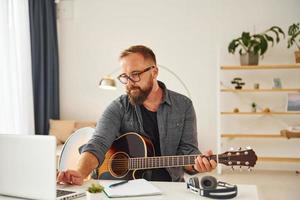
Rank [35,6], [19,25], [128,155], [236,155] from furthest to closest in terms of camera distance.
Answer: [35,6] → [19,25] → [128,155] → [236,155]

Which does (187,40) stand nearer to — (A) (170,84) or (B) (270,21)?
(A) (170,84)

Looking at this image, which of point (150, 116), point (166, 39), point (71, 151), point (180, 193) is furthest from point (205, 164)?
point (166, 39)

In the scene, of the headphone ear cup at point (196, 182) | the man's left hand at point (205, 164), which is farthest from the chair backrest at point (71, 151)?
the headphone ear cup at point (196, 182)

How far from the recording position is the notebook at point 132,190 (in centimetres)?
164

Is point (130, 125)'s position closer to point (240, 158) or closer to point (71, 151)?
point (71, 151)

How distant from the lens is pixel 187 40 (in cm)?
539

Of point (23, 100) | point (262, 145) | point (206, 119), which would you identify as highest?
point (23, 100)

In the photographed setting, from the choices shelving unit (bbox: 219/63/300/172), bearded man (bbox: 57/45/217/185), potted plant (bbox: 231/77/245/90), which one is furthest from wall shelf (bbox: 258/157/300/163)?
bearded man (bbox: 57/45/217/185)

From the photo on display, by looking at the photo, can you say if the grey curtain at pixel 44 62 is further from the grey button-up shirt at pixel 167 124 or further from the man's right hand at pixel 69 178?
the man's right hand at pixel 69 178

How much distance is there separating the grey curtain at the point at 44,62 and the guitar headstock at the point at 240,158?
12.6 ft

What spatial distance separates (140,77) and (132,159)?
0.48m

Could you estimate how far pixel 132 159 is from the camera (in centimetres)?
223

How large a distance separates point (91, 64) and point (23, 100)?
4.02 ft

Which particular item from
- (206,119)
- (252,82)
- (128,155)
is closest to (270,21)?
(252,82)
